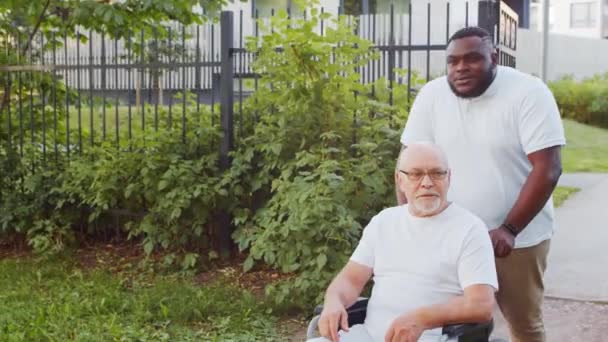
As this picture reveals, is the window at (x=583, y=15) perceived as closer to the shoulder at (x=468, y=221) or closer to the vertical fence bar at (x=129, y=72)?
the vertical fence bar at (x=129, y=72)

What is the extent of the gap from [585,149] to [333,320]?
15551 millimetres

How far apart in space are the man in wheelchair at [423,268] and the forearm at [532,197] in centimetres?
21

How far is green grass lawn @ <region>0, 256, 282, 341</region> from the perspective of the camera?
5.07 metres

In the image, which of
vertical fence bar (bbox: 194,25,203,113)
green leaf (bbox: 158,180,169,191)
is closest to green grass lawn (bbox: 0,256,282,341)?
green leaf (bbox: 158,180,169,191)

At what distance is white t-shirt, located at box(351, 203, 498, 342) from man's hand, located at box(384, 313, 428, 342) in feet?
0.35

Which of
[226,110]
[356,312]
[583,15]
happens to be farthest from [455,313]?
[583,15]

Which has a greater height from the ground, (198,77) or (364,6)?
(364,6)

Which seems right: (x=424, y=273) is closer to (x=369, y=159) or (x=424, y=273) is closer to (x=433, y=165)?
(x=433, y=165)

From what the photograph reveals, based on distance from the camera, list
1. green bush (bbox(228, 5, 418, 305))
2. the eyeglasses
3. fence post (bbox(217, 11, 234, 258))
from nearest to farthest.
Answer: the eyeglasses
green bush (bbox(228, 5, 418, 305))
fence post (bbox(217, 11, 234, 258))

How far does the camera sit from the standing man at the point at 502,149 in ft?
10.2

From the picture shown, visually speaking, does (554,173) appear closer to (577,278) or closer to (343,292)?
(343,292)

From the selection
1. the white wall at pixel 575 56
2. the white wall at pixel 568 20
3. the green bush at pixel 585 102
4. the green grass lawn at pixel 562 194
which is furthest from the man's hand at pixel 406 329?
the white wall at pixel 568 20

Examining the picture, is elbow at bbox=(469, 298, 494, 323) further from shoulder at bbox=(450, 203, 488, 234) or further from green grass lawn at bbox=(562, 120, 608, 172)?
green grass lawn at bbox=(562, 120, 608, 172)

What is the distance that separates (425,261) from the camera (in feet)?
9.58
